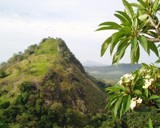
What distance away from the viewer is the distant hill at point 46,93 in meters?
107

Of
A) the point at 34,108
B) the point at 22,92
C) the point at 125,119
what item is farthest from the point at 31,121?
the point at 125,119

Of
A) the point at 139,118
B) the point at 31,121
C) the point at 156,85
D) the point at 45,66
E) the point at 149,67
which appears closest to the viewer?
the point at 156,85

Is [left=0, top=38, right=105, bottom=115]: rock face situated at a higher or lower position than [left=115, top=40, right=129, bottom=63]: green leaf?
lower

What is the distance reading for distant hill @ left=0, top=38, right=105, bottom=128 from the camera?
107 m

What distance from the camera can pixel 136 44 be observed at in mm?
5762

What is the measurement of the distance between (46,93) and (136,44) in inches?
4457

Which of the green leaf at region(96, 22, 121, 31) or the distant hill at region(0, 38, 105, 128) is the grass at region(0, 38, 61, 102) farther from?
the green leaf at region(96, 22, 121, 31)

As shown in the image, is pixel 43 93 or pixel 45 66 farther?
pixel 45 66

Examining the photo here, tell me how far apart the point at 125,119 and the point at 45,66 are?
3684 cm

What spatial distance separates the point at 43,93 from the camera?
116375 millimetres

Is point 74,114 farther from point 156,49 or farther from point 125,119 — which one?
point 156,49

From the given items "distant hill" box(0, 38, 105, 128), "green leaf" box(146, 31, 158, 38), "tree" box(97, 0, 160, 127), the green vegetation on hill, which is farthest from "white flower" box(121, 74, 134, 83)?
the green vegetation on hill

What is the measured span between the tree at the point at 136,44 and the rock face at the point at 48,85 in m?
104

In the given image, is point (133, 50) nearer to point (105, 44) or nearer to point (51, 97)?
point (105, 44)
